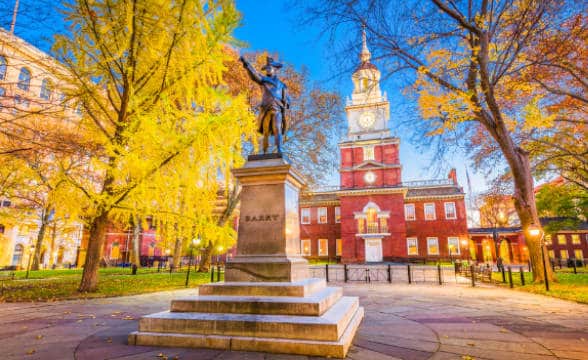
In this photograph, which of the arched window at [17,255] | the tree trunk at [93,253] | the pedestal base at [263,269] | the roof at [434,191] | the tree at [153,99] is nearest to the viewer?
the pedestal base at [263,269]

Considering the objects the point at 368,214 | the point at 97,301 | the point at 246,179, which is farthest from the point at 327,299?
the point at 368,214

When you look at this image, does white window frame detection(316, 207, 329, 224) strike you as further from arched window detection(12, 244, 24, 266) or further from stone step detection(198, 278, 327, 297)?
stone step detection(198, 278, 327, 297)

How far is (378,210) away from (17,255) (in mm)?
41048

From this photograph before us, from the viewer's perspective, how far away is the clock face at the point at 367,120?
42.2 meters

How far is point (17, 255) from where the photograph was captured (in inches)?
1239

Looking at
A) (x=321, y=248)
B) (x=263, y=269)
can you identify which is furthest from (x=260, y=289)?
(x=321, y=248)

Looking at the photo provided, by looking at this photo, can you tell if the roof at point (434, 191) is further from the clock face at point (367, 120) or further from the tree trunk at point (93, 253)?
Result: the tree trunk at point (93, 253)

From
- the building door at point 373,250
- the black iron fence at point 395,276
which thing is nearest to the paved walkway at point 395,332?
the black iron fence at point 395,276

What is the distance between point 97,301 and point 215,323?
6184 mm

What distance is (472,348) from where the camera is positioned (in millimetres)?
4117

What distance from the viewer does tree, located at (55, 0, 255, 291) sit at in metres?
8.09

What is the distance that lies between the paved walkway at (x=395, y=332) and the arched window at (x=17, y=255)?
32.3 metres

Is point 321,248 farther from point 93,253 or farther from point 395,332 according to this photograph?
point 395,332

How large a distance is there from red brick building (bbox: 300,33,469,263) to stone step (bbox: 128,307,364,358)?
1360 inches
